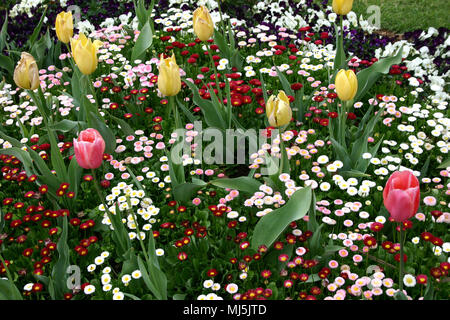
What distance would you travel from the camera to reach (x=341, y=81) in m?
2.34

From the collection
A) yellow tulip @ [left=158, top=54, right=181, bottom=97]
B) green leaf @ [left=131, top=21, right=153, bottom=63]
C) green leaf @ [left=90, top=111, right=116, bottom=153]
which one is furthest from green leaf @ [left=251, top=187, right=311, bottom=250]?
green leaf @ [left=131, top=21, right=153, bottom=63]

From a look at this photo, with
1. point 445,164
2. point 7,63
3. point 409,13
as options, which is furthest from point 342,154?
point 409,13

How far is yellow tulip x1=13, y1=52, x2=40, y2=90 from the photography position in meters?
2.31

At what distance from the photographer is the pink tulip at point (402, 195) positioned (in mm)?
1651

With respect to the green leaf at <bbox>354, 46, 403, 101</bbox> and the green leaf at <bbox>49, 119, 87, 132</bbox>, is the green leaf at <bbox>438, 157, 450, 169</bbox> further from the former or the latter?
the green leaf at <bbox>49, 119, 87, 132</bbox>

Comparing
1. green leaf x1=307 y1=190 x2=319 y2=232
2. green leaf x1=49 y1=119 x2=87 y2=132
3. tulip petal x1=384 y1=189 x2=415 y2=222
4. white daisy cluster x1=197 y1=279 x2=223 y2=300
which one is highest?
tulip petal x1=384 y1=189 x2=415 y2=222

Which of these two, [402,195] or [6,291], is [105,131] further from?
[402,195]

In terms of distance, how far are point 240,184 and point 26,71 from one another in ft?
3.54

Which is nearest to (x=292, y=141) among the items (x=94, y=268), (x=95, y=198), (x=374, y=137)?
(x=374, y=137)

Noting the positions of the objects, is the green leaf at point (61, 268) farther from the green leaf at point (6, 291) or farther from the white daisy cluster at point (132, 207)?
the white daisy cluster at point (132, 207)

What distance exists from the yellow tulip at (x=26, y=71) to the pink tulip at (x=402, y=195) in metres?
1.58

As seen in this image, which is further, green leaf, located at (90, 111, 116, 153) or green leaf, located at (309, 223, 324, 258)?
green leaf, located at (90, 111, 116, 153)

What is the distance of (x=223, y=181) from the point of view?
96.5 inches

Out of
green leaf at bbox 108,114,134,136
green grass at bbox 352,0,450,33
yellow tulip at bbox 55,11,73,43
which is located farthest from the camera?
green grass at bbox 352,0,450,33
